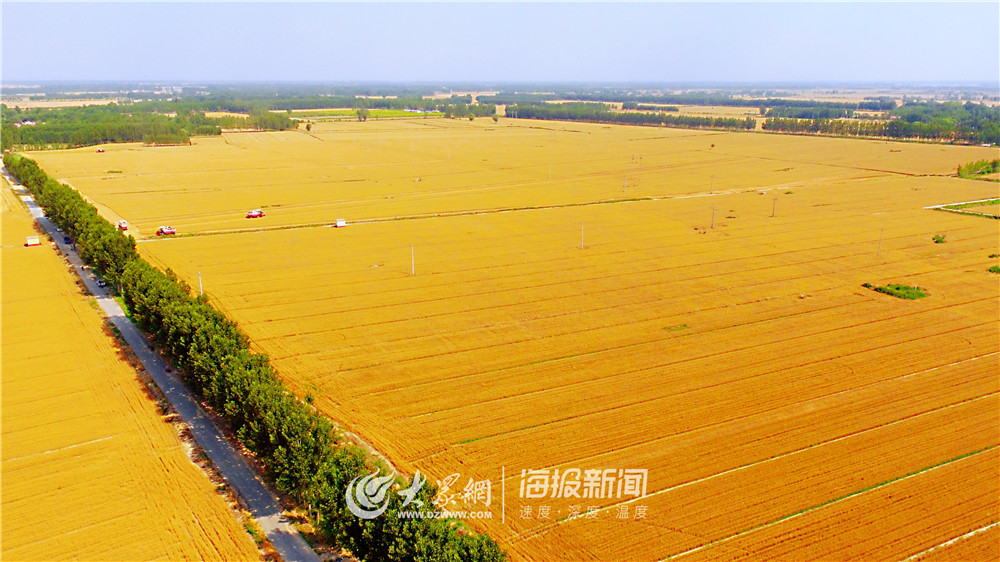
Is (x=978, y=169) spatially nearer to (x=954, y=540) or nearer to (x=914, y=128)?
(x=914, y=128)

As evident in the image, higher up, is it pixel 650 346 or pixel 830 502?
pixel 650 346

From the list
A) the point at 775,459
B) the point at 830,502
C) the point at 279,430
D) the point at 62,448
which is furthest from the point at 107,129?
the point at 830,502

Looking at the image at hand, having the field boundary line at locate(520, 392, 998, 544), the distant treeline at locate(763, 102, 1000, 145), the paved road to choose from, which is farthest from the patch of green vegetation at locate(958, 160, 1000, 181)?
the paved road

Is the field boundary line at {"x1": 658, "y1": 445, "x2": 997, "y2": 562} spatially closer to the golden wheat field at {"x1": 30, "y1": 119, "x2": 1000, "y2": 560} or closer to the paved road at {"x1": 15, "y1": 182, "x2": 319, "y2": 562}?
the golden wheat field at {"x1": 30, "y1": 119, "x2": 1000, "y2": 560}

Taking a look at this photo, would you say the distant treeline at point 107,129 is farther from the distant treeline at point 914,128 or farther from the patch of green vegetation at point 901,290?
the distant treeline at point 914,128

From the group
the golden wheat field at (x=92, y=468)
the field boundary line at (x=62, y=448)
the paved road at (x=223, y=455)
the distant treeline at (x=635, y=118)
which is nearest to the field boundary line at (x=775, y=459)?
the paved road at (x=223, y=455)

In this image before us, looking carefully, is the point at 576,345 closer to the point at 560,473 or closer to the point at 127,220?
the point at 560,473
